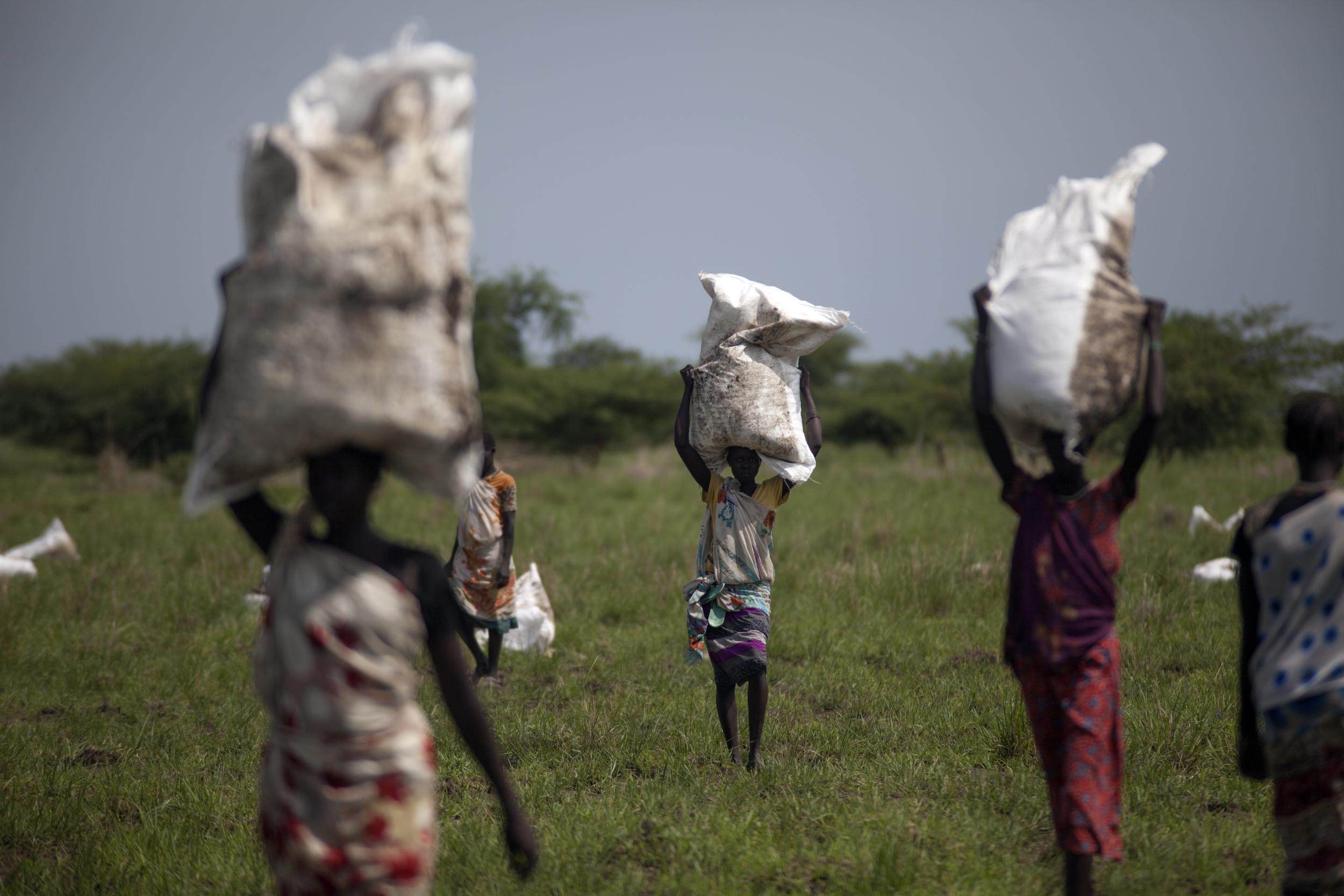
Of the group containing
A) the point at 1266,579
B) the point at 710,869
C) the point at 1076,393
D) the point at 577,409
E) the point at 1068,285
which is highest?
the point at 577,409

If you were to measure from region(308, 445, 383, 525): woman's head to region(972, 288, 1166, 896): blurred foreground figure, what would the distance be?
69.2 inches

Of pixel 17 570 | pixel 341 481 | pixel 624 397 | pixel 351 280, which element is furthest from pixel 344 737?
pixel 624 397

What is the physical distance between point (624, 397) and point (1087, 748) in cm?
2176

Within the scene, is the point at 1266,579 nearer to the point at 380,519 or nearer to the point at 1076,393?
the point at 1076,393

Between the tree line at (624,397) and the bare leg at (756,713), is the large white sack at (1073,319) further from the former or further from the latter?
the tree line at (624,397)

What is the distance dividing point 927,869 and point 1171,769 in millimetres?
1528

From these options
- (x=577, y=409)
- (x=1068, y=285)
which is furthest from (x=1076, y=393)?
(x=577, y=409)

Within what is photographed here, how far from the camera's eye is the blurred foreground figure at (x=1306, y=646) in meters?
2.53

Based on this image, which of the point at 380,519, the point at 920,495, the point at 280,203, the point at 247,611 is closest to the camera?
the point at 280,203

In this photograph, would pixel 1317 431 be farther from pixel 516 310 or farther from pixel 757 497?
pixel 516 310

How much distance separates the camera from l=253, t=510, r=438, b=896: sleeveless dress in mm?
2082

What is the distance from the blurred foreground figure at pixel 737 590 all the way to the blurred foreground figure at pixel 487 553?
1821 mm

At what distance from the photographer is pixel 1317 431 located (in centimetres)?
262

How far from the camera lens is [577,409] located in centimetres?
2412
